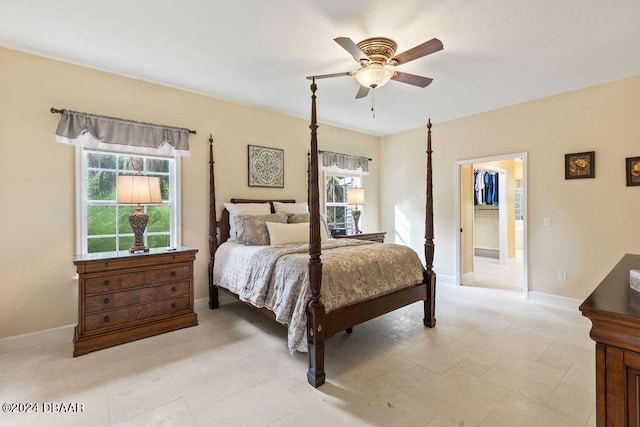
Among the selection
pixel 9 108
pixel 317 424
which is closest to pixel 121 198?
pixel 9 108

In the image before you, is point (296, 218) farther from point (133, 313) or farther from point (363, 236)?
point (133, 313)

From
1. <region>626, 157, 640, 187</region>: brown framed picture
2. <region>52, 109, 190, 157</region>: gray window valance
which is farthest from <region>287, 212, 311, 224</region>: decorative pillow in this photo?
<region>626, 157, 640, 187</region>: brown framed picture

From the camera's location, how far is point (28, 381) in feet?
7.10

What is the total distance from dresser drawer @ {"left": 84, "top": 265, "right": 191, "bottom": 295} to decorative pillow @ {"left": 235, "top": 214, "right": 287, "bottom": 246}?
0.69 metres

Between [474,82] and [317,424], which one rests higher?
[474,82]

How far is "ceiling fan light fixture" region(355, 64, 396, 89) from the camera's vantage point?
246 cm

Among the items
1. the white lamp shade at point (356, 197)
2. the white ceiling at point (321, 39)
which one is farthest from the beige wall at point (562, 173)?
the white lamp shade at point (356, 197)

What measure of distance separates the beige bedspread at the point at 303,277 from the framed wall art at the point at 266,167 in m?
1.25

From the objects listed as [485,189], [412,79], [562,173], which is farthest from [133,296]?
[485,189]

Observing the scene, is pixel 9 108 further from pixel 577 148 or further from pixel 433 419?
pixel 577 148

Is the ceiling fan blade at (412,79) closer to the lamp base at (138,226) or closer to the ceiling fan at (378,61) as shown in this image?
the ceiling fan at (378,61)

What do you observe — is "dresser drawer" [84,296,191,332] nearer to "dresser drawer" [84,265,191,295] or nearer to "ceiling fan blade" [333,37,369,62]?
"dresser drawer" [84,265,191,295]

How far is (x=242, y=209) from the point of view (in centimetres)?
390

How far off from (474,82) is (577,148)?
5.11ft
